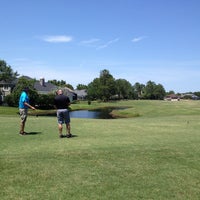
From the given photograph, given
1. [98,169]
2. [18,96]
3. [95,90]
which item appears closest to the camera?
[98,169]

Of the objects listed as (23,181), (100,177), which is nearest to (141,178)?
(100,177)

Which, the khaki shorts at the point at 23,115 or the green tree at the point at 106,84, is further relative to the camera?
the green tree at the point at 106,84

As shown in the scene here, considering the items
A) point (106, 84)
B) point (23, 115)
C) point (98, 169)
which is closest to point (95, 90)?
point (106, 84)

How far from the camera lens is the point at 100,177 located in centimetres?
909

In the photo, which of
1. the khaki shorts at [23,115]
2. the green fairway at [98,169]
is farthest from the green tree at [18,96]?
the green fairway at [98,169]

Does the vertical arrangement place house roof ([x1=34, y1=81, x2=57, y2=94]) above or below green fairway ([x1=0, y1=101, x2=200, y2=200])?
above

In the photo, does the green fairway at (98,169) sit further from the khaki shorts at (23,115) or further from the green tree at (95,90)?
the green tree at (95,90)

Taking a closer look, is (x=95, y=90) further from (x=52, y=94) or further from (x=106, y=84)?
(x=52, y=94)

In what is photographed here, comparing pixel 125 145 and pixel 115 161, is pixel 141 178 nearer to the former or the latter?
pixel 115 161

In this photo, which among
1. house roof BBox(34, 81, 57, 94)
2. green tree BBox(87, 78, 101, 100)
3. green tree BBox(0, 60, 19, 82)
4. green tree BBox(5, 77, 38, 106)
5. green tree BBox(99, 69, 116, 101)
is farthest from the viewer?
green tree BBox(87, 78, 101, 100)

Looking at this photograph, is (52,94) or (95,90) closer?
(52,94)

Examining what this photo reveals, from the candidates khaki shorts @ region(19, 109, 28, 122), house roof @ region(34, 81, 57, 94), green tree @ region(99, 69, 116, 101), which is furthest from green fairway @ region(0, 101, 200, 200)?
green tree @ region(99, 69, 116, 101)

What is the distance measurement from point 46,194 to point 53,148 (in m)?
4.36

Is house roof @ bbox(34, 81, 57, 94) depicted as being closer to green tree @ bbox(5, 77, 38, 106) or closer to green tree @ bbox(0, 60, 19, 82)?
green tree @ bbox(0, 60, 19, 82)
